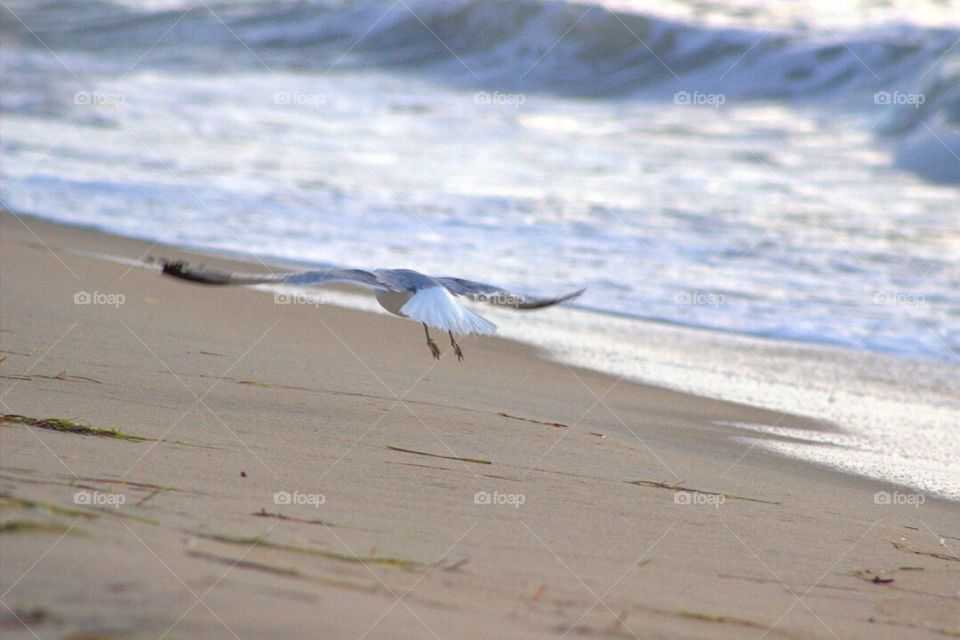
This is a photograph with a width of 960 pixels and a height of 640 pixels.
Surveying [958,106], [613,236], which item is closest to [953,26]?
[958,106]

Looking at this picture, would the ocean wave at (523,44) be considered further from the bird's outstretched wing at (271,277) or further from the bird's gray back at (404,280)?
the bird's outstretched wing at (271,277)

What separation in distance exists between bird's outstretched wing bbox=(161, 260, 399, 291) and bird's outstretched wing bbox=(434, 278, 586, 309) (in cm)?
36

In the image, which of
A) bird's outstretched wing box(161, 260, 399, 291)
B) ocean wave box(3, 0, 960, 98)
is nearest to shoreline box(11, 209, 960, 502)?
bird's outstretched wing box(161, 260, 399, 291)

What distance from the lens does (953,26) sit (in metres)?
22.9

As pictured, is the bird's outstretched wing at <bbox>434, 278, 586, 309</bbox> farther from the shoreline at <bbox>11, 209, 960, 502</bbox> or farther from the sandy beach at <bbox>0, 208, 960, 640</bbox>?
the shoreline at <bbox>11, 209, 960, 502</bbox>

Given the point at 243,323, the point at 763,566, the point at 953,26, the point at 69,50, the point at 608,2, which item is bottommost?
the point at 763,566

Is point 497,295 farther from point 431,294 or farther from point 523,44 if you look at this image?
point 523,44

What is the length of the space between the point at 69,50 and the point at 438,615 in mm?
24595

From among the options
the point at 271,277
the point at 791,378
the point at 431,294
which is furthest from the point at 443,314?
the point at 791,378

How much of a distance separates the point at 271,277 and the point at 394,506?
3.66 ft

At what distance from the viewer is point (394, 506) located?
3.61 m

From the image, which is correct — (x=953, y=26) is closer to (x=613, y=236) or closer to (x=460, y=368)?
(x=613, y=236)

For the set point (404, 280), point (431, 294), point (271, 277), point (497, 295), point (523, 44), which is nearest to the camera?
point (271, 277)

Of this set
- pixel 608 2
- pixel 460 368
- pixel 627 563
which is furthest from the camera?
pixel 608 2
